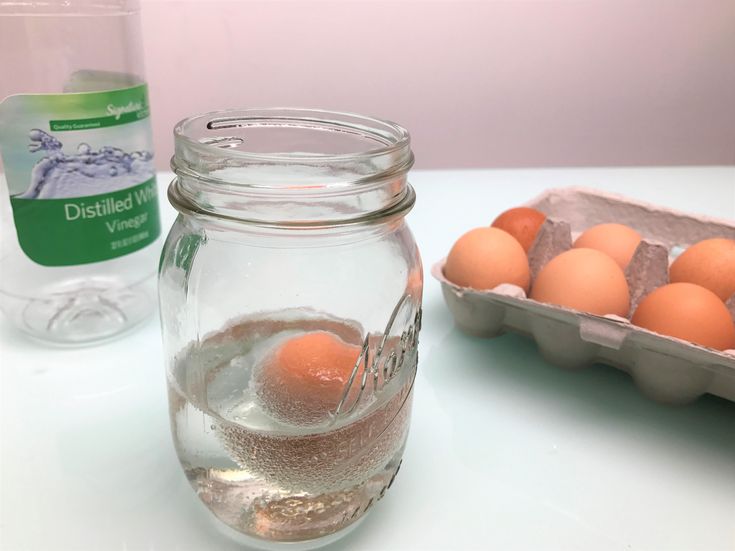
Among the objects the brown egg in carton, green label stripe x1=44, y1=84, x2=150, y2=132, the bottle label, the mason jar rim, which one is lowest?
the brown egg in carton

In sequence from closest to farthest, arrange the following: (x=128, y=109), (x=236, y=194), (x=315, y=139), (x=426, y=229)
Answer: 1. (x=236, y=194)
2. (x=315, y=139)
3. (x=128, y=109)
4. (x=426, y=229)

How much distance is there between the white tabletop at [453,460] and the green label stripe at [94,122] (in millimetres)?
202

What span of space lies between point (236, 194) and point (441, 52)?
36.6 inches

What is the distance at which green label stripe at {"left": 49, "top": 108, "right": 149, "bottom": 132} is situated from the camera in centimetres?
52

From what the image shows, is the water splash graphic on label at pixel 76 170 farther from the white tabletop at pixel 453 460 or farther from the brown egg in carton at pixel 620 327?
the brown egg in carton at pixel 620 327

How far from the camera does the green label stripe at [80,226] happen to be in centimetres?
54

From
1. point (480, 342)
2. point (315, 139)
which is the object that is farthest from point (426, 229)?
point (315, 139)

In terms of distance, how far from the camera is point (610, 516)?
0.43m

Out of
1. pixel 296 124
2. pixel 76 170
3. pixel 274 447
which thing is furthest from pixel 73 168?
pixel 274 447

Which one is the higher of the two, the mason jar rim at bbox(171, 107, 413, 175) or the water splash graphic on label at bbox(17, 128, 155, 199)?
the mason jar rim at bbox(171, 107, 413, 175)

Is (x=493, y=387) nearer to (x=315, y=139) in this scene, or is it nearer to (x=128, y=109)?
(x=315, y=139)

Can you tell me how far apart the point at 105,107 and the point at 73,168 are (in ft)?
0.19

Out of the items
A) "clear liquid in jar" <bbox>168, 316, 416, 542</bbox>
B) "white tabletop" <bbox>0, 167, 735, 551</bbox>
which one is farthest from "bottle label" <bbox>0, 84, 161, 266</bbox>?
"clear liquid in jar" <bbox>168, 316, 416, 542</bbox>

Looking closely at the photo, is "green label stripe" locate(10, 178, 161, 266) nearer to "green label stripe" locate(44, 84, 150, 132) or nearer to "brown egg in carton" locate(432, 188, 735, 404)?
"green label stripe" locate(44, 84, 150, 132)
